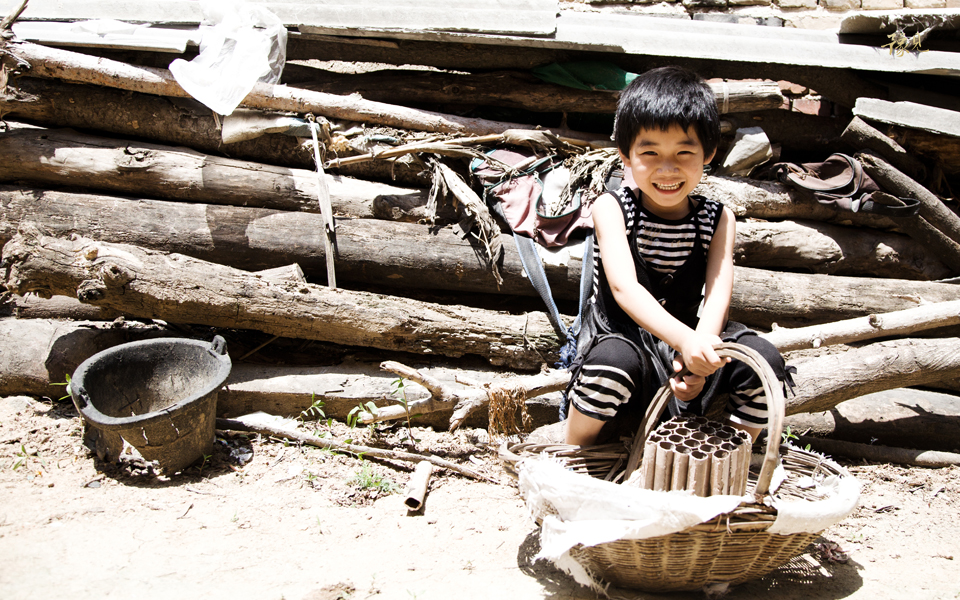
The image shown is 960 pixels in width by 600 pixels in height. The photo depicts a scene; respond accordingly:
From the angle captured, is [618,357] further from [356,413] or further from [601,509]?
[356,413]

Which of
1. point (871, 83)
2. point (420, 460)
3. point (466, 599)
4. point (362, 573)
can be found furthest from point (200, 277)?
point (871, 83)

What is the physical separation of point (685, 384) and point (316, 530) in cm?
158

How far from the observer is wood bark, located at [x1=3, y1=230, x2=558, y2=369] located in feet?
10.5

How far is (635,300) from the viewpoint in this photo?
89.7 inches

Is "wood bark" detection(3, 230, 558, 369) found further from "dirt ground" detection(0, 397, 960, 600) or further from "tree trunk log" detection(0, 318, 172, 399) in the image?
"dirt ground" detection(0, 397, 960, 600)

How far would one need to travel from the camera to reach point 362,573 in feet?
7.41

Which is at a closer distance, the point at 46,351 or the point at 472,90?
the point at 46,351

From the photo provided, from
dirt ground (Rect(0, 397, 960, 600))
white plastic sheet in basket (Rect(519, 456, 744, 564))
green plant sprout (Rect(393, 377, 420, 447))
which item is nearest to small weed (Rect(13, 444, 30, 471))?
dirt ground (Rect(0, 397, 960, 600))

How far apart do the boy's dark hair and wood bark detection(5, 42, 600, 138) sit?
2004mm

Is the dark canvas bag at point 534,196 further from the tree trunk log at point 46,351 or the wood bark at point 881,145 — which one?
the tree trunk log at point 46,351

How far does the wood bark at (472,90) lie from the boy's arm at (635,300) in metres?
2.13

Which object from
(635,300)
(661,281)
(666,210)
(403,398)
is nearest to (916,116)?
(666,210)

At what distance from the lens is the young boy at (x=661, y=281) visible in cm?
221

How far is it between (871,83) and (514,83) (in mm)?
2495
